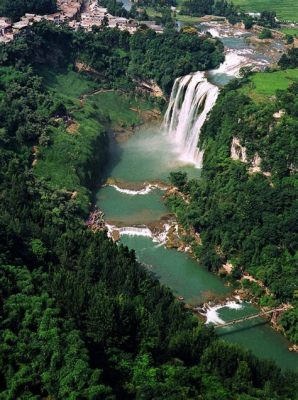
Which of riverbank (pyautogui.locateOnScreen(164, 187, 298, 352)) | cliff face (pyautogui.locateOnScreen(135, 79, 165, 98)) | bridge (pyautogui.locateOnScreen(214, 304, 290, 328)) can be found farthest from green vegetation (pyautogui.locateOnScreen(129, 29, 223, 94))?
bridge (pyautogui.locateOnScreen(214, 304, 290, 328))

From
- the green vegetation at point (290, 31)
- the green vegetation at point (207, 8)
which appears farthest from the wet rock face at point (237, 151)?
the green vegetation at point (207, 8)

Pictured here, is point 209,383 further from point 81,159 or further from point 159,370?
point 81,159

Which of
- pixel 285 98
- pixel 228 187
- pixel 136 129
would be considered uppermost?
pixel 285 98

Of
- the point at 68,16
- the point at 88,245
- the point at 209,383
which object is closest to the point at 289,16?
the point at 68,16

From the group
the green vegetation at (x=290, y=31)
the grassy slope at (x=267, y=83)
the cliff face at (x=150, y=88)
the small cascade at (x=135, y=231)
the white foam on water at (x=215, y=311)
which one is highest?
the grassy slope at (x=267, y=83)

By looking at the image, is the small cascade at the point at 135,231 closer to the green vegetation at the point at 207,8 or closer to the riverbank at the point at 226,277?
the riverbank at the point at 226,277

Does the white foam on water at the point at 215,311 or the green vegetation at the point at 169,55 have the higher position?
the green vegetation at the point at 169,55

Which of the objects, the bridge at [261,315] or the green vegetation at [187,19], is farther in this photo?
the green vegetation at [187,19]

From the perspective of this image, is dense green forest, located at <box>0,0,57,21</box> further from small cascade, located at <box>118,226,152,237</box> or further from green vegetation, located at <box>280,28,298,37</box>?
small cascade, located at <box>118,226,152,237</box>
